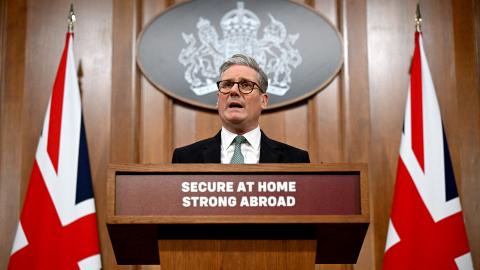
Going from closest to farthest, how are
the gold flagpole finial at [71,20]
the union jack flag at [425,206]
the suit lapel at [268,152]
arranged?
the suit lapel at [268,152] < the union jack flag at [425,206] < the gold flagpole finial at [71,20]

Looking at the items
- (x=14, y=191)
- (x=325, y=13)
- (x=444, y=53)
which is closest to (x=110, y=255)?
(x=14, y=191)

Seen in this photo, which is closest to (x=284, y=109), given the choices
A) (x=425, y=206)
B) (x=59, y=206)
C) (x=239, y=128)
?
(x=425, y=206)

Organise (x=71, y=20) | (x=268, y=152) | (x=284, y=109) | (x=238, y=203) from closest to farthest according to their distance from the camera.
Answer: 1. (x=238, y=203)
2. (x=268, y=152)
3. (x=71, y=20)
4. (x=284, y=109)

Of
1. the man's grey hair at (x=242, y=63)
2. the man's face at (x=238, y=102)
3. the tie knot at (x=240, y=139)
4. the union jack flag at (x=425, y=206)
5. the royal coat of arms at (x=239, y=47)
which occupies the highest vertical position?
the royal coat of arms at (x=239, y=47)

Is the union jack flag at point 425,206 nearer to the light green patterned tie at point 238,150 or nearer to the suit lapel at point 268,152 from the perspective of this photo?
the suit lapel at point 268,152

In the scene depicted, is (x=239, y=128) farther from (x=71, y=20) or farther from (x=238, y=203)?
(x=71, y=20)

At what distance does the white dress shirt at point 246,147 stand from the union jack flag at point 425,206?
106 centimetres

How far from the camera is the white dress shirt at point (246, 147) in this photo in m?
2.57

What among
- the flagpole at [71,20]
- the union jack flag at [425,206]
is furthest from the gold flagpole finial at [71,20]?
the union jack flag at [425,206]

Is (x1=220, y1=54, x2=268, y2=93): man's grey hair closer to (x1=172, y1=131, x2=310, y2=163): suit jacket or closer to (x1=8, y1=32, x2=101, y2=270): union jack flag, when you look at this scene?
(x1=172, y1=131, x2=310, y2=163): suit jacket

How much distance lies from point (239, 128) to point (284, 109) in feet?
3.94

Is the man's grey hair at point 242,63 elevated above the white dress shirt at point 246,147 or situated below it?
above

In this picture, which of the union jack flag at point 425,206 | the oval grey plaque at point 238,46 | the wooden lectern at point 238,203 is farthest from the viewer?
the oval grey plaque at point 238,46

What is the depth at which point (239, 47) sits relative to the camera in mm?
3828
